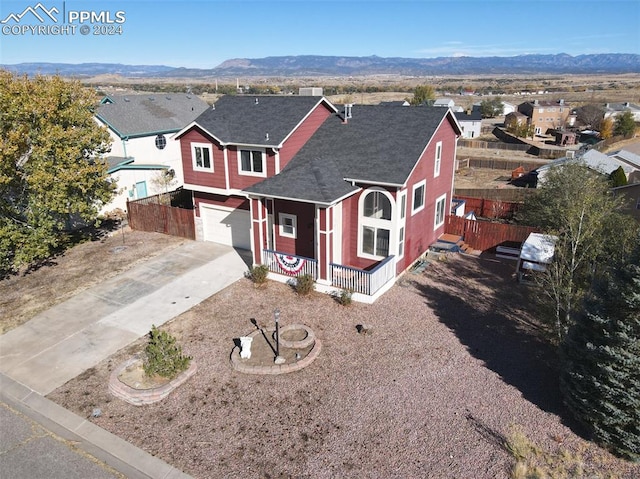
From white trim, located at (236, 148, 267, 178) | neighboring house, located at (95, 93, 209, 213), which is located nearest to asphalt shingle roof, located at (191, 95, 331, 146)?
white trim, located at (236, 148, 267, 178)

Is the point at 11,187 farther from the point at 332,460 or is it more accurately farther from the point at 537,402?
the point at 537,402

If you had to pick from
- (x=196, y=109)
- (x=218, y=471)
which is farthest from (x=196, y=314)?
(x=196, y=109)

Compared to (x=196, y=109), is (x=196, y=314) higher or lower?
lower

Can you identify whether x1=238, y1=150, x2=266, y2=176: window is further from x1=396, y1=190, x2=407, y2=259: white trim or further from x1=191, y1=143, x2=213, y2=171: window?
x1=396, y1=190, x2=407, y2=259: white trim

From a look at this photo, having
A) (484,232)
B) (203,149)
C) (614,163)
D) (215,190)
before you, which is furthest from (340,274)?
(614,163)

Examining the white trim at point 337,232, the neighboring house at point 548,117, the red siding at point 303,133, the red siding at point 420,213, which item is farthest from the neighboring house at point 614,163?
the neighboring house at point 548,117
